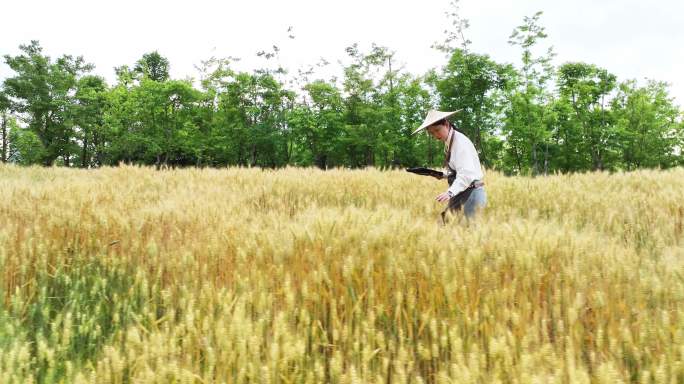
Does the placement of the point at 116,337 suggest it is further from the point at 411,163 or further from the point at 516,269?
the point at 411,163

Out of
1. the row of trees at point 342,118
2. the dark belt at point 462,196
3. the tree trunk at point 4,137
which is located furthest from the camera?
the tree trunk at point 4,137

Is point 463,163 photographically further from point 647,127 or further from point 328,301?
point 647,127

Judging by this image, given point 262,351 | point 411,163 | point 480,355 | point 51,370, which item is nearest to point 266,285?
point 262,351

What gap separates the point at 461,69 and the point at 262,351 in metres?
38.0

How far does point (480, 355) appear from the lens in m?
1.96

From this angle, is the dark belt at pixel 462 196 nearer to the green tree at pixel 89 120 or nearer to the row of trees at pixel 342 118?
the row of trees at pixel 342 118

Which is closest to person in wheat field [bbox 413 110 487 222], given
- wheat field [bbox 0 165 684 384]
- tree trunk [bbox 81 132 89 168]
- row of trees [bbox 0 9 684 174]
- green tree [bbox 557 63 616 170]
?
wheat field [bbox 0 165 684 384]

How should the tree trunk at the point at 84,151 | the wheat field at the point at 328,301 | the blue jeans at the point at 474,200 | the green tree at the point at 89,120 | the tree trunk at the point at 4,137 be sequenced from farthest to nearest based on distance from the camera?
the tree trunk at the point at 4,137 < the tree trunk at the point at 84,151 < the green tree at the point at 89,120 < the blue jeans at the point at 474,200 < the wheat field at the point at 328,301

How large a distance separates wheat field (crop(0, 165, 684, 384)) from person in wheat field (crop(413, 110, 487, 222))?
2.95 feet

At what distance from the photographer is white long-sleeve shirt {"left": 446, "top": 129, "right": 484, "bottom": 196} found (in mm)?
5082

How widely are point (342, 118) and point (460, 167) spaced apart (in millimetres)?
42899

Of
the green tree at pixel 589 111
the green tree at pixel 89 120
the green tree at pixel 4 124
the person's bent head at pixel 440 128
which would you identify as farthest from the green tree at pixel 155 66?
the person's bent head at pixel 440 128

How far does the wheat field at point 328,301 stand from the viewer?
192 cm

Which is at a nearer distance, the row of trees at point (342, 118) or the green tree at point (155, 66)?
the row of trees at point (342, 118)
